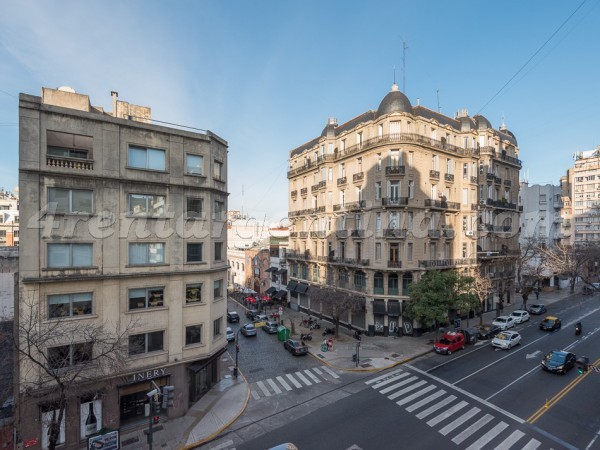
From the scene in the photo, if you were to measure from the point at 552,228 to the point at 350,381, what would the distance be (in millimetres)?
73175

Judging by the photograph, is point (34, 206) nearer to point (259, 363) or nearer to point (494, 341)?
point (259, 363)

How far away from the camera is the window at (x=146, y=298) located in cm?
1914

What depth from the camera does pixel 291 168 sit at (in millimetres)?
53281

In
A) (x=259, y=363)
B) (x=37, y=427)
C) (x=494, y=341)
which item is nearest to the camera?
(x=37, y=427)

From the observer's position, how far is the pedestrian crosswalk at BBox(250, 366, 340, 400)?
22.8 meters

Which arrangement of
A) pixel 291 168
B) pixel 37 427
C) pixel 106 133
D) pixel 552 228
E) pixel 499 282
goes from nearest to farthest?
pixel 37 427 < pixel 106 133 < pixel 499 282 < pixel 291 168 < pixel 552 228

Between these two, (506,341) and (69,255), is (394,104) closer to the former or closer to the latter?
(506,341)

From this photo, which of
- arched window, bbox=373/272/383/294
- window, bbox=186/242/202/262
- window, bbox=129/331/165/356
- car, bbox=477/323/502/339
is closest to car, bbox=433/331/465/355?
car, bbox=477/323/502/339

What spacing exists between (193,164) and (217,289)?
363 inches

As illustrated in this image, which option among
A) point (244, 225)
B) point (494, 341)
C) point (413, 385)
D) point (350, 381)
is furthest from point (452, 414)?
point (244, 225)

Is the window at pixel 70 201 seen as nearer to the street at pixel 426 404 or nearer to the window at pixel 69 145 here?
the window at pixel 69 145

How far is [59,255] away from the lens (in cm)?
1728

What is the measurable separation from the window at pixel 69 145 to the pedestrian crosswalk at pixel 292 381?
64.3 feet

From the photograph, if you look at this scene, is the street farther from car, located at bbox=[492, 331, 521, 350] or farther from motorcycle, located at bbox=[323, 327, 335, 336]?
motorcycle, located at bbox=[323, 327, 335, 336]
